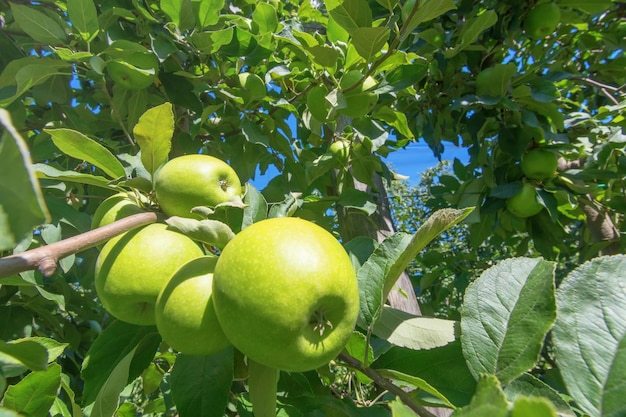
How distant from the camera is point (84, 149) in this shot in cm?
66

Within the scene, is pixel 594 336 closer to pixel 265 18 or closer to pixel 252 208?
pixel 252 208

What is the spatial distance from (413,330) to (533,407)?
1.00ft

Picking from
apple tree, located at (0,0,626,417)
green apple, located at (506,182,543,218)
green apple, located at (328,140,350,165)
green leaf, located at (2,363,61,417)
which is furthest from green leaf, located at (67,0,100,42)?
green apple, located at (506,182,543,218)

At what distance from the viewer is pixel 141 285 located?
0.57 metres

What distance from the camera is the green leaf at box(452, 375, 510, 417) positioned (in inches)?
11.3

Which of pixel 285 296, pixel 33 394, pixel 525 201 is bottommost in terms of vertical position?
pixel 33 394

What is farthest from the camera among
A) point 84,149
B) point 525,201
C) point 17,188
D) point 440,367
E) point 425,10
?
point 525,201

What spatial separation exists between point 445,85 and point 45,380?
70.8 inches

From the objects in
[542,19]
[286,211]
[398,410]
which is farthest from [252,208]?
[542,19]

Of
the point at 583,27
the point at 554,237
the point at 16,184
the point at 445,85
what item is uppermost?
the point at 583,27

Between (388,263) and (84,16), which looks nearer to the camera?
(388,263)

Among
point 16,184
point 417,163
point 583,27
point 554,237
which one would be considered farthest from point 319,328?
point 417,163

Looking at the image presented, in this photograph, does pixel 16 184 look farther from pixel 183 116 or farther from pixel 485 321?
pixel 183 116

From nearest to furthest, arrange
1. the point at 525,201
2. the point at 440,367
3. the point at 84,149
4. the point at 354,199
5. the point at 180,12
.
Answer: the point at 440,367 < the point at 84,149 < the point at 180,12 < the point at 354,199 < the point at 525,201
